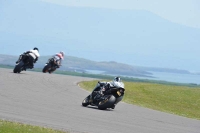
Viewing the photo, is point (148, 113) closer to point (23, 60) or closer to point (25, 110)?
point (25, 110)

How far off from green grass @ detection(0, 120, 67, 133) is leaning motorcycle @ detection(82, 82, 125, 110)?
9135 millimetres

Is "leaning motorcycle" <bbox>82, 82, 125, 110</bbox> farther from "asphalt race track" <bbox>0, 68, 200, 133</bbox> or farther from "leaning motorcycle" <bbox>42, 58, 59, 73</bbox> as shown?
"leaning motorcycle" <bbox>42, 58, 59, 73</bbox>

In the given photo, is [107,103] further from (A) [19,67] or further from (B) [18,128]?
(A) [19,67]

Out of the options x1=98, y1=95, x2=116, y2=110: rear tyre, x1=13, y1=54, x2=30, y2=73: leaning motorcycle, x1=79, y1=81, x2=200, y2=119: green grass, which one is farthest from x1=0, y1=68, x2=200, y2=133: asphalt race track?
x1=13, y1=54, x2=30, y2=73: leaning motorcycle

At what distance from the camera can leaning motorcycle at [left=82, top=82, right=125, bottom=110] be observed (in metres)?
27.5

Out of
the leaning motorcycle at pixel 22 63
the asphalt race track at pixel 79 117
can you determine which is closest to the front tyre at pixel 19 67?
the leaning motorcycle at pixel 22 63

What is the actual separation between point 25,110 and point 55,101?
243 inches

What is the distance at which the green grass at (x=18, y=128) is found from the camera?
17.2 meters

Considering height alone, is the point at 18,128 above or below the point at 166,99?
below

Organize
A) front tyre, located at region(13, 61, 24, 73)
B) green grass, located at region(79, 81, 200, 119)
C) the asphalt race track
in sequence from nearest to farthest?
the asphalt race track
green grass, located at region(79, 81, 200, 119)
front tyre, located at region(13, 61, 24, 73)

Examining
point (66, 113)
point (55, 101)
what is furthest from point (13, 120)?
point (55, 101)

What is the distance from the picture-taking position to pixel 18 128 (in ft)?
58.1

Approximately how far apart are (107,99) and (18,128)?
1012 cm

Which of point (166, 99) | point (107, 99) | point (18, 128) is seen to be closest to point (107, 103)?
point (107, 99)
